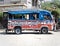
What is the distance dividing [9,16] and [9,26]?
109 cm

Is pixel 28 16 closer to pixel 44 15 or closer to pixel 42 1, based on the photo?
pixel 44 15

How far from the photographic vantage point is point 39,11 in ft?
82.4

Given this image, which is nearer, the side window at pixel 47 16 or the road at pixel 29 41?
the road at pixel 29 41

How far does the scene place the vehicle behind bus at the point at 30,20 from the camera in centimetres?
2511

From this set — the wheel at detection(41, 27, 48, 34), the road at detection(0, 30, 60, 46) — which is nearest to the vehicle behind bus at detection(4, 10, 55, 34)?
the wheel at detection(41, 27, 48, 34)

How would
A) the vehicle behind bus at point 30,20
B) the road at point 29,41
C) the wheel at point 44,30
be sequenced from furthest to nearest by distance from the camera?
the wheel at point 44,30, the vehicle behind bus at point 30,20, the road at point 29,41

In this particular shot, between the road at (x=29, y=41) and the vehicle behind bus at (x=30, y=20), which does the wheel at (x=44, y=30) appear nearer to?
the vehicle behind bus at (x=30, y=20)

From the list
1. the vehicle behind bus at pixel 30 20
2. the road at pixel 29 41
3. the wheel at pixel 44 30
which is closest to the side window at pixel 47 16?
the vehicle behind bus at pixel 30 20

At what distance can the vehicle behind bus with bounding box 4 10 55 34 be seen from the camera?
25.1m

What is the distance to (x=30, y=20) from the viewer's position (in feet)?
82.6

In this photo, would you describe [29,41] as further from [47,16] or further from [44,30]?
[47,16]

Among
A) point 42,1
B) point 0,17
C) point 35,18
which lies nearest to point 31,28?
point 35,18

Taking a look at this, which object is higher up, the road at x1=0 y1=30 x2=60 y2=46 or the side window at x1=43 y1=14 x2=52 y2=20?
the side window at x1=43 y1=14 x2=52 y2=20

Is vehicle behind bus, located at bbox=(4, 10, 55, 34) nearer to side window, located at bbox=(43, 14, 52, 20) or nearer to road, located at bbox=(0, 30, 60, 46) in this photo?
side window, located at bbox=(43, 14, 52, 20)
